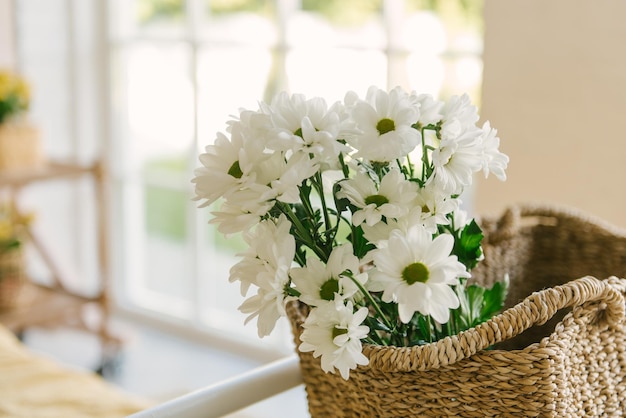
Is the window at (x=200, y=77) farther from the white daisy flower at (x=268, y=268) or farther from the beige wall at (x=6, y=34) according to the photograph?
the white daisy flower at (x=268, y=268)

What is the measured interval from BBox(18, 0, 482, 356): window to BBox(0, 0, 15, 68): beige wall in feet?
0.20

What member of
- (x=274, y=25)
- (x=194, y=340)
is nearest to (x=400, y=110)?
(x=274, y=25)

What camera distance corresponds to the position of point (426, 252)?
2.41 ft

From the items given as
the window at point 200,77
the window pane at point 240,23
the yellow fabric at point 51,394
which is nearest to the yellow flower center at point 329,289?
the yellow fabric at point 51,394

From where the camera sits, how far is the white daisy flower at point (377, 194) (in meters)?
0.77

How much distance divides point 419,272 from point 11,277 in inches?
93.9

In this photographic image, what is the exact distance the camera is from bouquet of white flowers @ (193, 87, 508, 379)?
736mm

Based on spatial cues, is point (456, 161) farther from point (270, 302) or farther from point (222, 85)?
point (222, 85)

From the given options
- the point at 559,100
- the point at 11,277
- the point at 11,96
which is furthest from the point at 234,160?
the point at 11,277

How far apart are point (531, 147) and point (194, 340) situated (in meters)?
1.82

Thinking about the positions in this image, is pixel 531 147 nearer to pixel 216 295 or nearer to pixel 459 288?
pixel 459 288

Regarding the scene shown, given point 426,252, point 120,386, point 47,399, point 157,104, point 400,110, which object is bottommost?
point 120,386

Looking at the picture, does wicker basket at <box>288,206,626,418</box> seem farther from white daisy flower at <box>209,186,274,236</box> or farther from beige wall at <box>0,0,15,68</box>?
beige wall at <box>0,0,15,68</box>

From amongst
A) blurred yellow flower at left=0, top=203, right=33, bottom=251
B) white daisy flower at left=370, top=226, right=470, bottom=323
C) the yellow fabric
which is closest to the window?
blurred yellow flower at left=0, top=203, right=33, bottom=251
